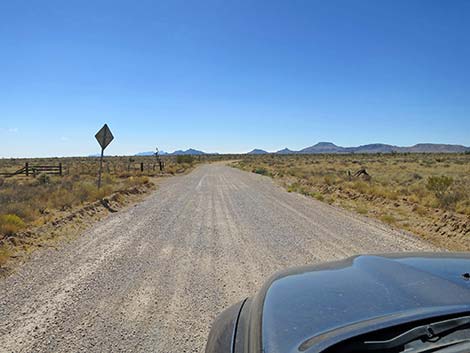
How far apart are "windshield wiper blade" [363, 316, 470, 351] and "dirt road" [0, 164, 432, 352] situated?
97.8 inches

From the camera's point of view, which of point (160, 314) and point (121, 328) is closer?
point (121, 328)

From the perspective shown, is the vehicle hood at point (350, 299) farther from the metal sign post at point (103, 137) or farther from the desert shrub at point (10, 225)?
the metal sign post at point (103, 137)

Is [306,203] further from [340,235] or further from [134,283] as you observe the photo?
[134,283]

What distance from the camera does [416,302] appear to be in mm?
1906

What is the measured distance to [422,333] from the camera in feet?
5.45

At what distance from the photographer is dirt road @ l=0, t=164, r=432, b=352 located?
391 cm

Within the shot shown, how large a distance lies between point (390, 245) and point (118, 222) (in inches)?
282

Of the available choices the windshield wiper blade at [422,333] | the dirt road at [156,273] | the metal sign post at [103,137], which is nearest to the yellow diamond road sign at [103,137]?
the metal sign post at [103,137]

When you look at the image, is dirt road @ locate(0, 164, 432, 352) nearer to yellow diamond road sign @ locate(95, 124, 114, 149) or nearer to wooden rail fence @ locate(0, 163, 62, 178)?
yellow diamond road sign @ locate(95, 124, 114, 149)

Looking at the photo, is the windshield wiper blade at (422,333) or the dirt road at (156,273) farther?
the dirt road at (156,273)

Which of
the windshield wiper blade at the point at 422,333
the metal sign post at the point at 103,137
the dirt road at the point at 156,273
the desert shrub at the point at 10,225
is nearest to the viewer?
the windshield wiper blade at the point at 422,333

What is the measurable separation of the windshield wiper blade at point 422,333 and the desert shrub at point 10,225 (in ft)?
→ 28.5

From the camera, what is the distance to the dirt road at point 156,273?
3914 mm

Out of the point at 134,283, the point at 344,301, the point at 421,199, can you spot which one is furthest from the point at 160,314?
the point at 421,199
